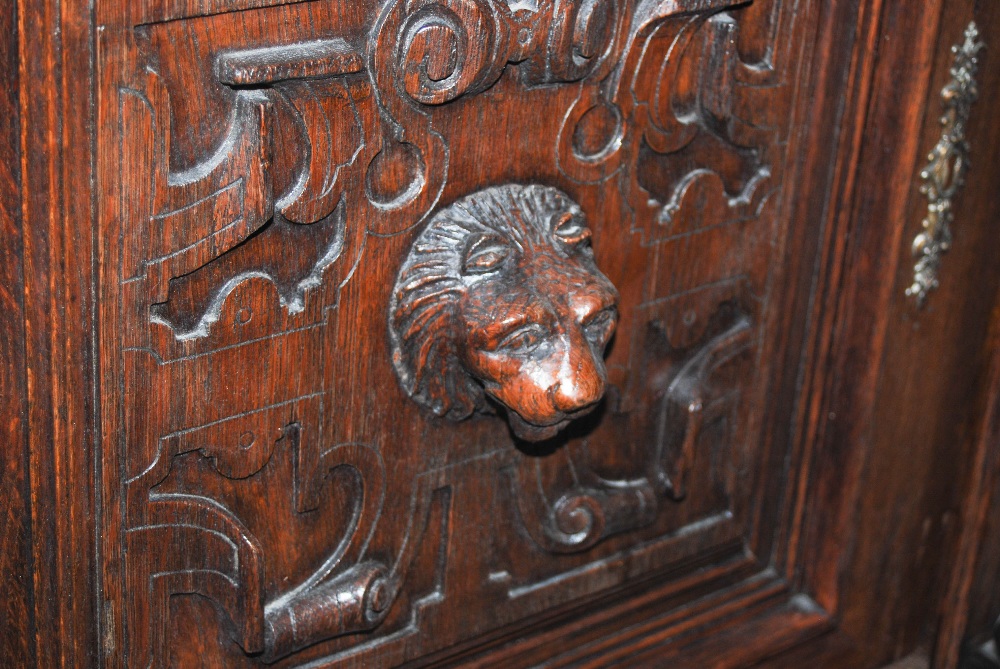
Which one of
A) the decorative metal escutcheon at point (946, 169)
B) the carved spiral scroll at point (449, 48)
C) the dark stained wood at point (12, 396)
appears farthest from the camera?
the decorative metal escutcheon at point (946, 169)

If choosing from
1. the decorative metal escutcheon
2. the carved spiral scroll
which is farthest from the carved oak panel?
the decorative metal escutcheon

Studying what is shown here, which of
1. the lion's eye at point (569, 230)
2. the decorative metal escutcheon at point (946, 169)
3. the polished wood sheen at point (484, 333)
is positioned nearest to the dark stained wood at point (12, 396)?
the polished wood sheen at point (484, 333)

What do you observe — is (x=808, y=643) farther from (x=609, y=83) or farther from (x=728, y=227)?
Result: (x=609, y=83)

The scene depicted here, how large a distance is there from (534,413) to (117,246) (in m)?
0.27

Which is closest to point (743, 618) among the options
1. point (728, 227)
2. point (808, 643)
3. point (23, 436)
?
point (808, 643)

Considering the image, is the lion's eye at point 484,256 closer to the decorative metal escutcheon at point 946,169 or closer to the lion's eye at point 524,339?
the lion's eye at point 524,339

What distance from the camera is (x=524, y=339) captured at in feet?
2.85

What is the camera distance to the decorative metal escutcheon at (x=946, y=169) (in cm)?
106

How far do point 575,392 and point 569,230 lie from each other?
124mm

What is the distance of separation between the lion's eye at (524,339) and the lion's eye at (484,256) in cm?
5

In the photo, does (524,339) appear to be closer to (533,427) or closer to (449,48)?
(533,427)

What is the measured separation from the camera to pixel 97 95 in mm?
720

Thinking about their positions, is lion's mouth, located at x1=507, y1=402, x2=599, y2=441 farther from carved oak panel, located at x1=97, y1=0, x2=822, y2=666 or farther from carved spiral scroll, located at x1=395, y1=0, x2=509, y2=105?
carved spiral scroll, located at x1=395, y1=0, x2=509, y2=105

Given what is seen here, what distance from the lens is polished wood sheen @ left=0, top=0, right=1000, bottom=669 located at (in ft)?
2.51
